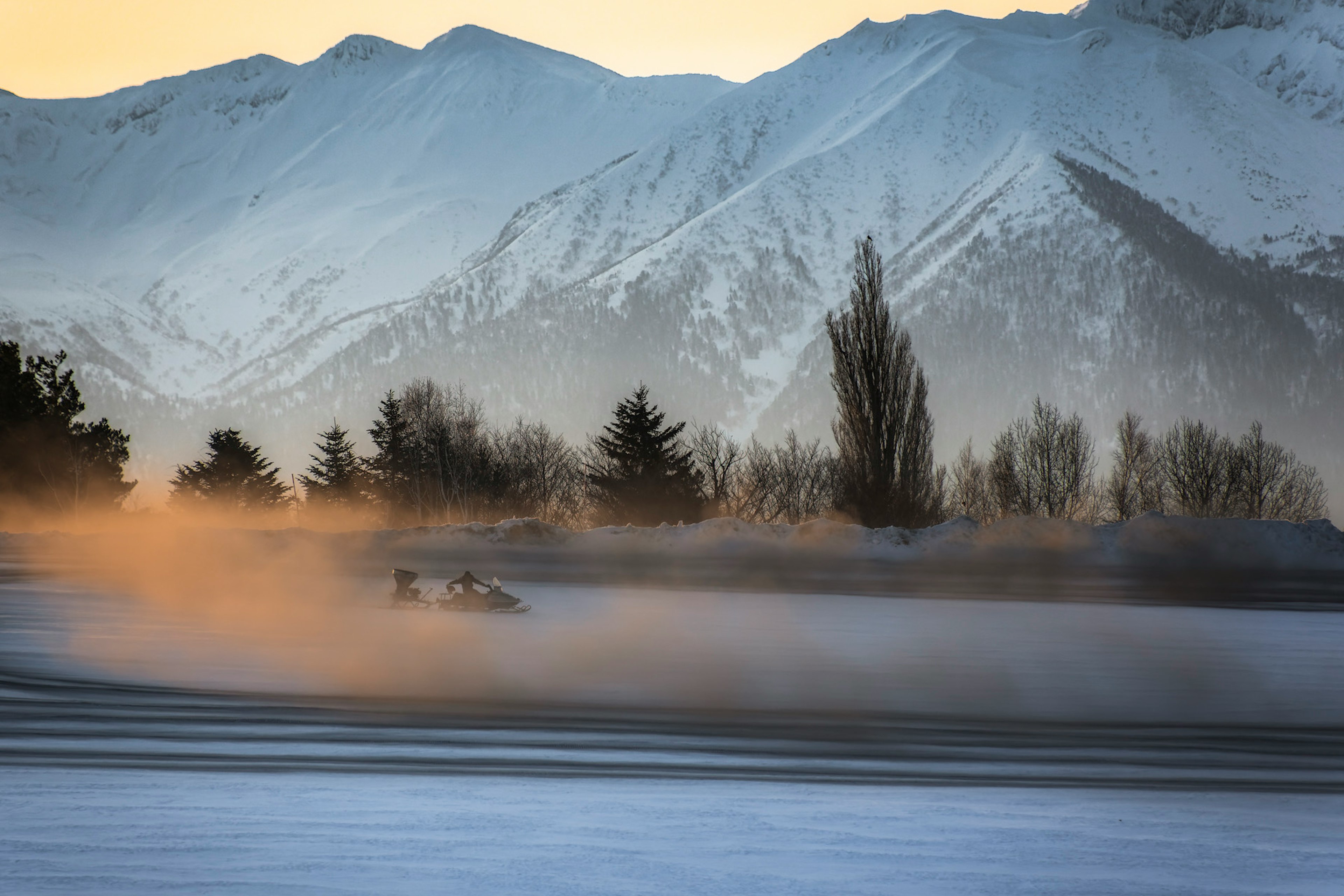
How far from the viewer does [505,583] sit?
896 inches

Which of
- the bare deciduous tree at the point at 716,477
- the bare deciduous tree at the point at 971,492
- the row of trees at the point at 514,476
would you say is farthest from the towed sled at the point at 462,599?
the bare deciduous tree at the point at 971,492

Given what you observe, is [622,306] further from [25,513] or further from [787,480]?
[25,513]

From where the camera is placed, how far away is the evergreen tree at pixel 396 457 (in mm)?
64500

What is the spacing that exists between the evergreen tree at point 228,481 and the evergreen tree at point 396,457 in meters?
11.1

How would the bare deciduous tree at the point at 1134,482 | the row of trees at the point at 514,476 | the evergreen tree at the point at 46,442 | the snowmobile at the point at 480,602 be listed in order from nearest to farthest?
the snowmobile at the point at 480,602, the evergreen tree at the point at 46,442, the row of trees at the point at 514,476, the bare deciduous tree at the point at 1134,482

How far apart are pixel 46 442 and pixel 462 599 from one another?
134ft

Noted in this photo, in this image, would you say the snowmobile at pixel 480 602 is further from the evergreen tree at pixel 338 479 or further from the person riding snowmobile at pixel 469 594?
the evergreen tree at pixel 338 479

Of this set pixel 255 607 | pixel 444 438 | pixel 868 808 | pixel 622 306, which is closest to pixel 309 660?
pixel 255 607

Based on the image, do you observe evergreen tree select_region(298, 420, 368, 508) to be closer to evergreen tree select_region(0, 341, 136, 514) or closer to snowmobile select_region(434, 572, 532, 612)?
evergreen tree select_region(0, 341, 136, 514)

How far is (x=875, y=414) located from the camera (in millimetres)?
38812

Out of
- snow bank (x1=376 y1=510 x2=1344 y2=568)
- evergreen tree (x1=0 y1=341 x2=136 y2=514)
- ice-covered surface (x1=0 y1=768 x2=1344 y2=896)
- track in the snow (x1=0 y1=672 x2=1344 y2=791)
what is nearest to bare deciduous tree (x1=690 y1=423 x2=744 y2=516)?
snow bank (x1=376 y1=510 x2=1344 y2=568)

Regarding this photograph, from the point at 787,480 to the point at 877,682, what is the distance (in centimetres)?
6239

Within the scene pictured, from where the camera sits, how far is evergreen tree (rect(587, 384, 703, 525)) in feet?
171

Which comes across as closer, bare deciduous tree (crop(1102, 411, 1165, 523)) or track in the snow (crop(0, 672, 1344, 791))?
track in the snow (crop(0, 672, 1344, 791))
